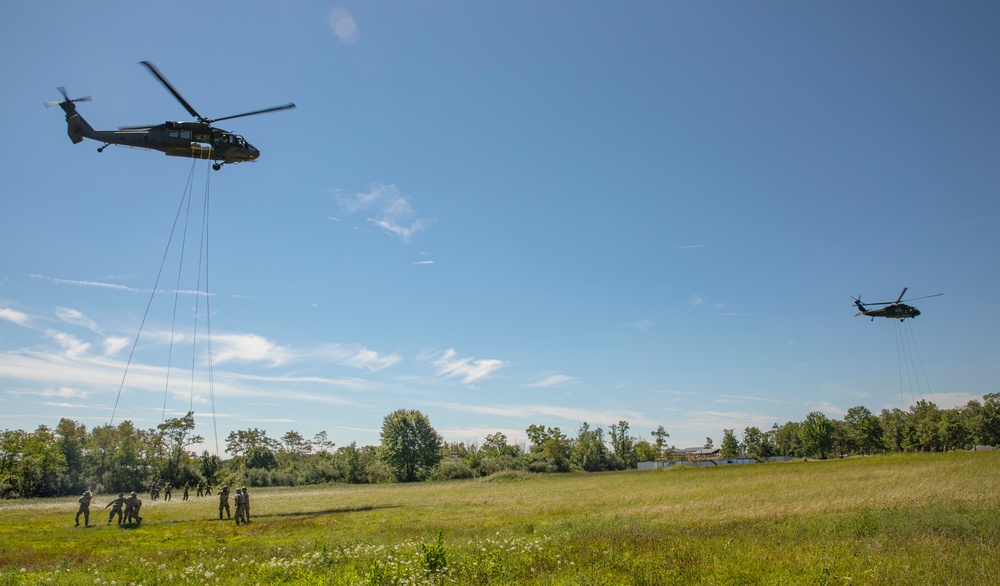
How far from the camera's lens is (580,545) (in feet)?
49.7

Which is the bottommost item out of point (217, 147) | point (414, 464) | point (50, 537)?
point (414, 464)

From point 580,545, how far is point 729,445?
199655 millimetres

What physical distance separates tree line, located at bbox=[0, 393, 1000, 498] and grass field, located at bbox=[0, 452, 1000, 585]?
1416cm

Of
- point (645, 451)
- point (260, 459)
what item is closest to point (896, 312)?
point (260, 459)

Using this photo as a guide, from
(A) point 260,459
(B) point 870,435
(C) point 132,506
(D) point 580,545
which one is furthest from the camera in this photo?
(B) point 870,435

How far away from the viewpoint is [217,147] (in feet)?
74.5

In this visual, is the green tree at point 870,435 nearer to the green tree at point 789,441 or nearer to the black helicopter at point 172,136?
the green tree at point 789,441

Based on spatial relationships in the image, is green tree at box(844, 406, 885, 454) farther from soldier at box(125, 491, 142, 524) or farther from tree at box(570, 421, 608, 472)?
soldier at box(125, 491, 142, 524)

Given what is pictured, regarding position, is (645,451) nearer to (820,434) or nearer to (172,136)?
(820,434)

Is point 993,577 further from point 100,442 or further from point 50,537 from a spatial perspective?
point 100,442

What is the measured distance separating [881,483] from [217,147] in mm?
43800

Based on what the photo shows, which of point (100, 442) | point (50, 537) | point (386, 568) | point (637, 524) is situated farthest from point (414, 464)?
point (386, 568)

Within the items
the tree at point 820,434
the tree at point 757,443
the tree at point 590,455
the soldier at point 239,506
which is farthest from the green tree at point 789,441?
the soldier at point 239,506

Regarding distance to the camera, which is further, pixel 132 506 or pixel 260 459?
pixel 260 459
